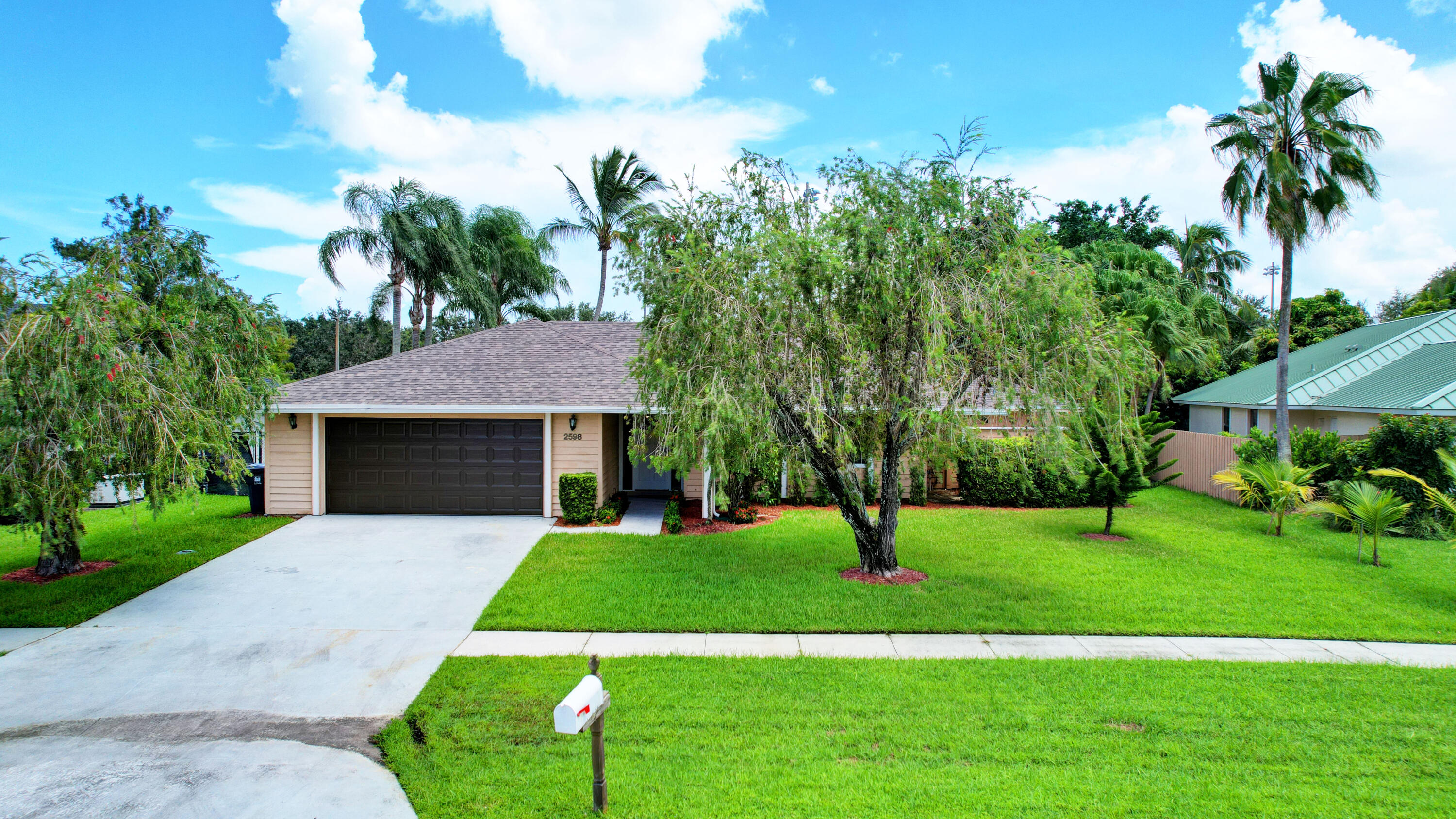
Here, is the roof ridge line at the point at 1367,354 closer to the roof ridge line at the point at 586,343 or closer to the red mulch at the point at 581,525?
the roof ridge line at the point at 586,343

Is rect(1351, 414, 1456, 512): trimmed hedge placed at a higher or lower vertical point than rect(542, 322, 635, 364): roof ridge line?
lower

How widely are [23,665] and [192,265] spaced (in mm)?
5142

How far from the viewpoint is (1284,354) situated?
1485 centimetres

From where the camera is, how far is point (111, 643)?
21.9 ft

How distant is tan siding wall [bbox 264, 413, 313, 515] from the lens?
13109 mm

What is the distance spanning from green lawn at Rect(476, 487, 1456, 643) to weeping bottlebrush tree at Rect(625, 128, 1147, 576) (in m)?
1.77

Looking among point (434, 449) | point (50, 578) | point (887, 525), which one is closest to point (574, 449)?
point (434, 449)

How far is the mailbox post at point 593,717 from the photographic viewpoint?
136 inches

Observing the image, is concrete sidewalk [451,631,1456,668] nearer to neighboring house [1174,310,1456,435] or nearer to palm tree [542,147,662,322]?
neighboring house [1174,310,1456,435]

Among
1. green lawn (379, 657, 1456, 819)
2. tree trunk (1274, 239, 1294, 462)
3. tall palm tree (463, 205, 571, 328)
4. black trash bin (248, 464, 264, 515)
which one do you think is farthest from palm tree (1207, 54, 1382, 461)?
tall palm tree (463, 205, 571, 328)

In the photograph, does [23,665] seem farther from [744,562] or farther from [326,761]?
[744,562]

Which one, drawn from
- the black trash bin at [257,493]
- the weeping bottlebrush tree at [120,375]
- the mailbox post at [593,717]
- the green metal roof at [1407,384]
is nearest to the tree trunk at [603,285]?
the black trash bin at [257,493]

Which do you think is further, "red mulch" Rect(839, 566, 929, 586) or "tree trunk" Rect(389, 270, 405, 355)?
"tree trunk" Rect(389, 270, 405, 355)

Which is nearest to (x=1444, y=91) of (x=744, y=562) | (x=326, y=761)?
(x=744, y=562)
